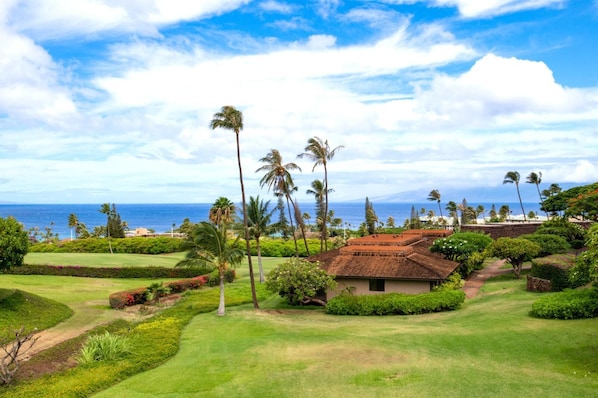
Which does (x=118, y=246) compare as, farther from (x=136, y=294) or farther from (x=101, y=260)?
(x=136, y=294)

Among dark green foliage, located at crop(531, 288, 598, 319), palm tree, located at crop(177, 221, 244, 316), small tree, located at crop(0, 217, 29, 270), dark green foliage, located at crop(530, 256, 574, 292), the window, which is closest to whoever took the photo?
dark green foliage, located at crop(531, 288, 598, 319)

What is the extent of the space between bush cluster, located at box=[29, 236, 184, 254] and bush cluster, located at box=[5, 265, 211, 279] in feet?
60.9

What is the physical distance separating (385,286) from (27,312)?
72.8 ft

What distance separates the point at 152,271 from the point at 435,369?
4175cm

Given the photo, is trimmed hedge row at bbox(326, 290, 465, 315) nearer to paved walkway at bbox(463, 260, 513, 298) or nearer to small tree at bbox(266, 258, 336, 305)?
small tree at bbox(266, 258, 336, 305)

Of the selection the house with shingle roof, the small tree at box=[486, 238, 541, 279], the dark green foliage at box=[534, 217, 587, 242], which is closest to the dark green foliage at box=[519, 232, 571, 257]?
the dark green foliage at box=[534, 217, 587, 242]

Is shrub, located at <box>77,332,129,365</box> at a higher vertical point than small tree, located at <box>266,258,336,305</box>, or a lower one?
lower

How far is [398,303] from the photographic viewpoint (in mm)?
29938

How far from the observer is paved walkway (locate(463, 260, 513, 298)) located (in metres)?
36.0

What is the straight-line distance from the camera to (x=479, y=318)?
25.5 meters

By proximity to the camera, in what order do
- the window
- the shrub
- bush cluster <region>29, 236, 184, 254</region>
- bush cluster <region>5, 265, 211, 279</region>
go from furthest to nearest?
bush cluster <region>29, 236, 184, 254</region>, bush cluster <region>5, 265, 211, 279</region>, the window, the shrub

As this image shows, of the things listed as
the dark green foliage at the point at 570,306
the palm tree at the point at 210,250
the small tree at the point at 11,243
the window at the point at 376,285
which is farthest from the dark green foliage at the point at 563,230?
the small tree at the point at 11,243

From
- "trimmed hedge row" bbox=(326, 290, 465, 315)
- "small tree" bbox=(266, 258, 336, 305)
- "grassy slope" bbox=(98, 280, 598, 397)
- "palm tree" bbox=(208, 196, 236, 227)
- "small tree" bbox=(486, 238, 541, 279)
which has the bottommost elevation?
"grassy slope" bbox=(98, 280, 598, 397)

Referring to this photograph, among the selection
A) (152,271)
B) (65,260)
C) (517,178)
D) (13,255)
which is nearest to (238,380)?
(13,255)
